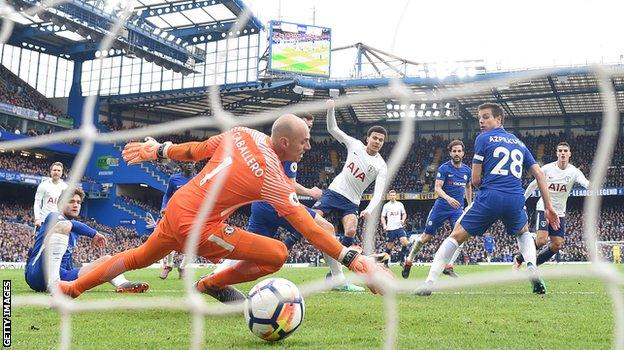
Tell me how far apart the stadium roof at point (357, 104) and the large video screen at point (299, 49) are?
68 centimetres

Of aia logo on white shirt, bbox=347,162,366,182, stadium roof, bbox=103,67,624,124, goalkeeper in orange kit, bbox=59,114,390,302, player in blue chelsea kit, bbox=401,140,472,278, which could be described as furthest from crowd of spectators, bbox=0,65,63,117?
goalkeeper in orange kit, bbox=59,114,390,302

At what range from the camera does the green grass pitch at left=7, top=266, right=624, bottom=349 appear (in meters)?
3.38

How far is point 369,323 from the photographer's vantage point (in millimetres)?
4129

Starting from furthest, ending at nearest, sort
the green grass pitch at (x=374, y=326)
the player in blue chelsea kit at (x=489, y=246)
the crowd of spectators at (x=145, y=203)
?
the crowd of spectators at (x=145, y=203), the player in blue chelsea kit at (x=489, y=246), the green grass pitch at (x=374, y=326)

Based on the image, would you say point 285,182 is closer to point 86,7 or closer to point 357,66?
point 86,7

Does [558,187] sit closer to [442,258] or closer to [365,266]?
[442,258]

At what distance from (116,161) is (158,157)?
95.1 feet

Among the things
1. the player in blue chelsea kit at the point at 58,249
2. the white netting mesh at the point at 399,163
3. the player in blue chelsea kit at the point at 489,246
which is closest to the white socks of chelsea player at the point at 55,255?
the player in blue chelsea kit at the point at 58,249

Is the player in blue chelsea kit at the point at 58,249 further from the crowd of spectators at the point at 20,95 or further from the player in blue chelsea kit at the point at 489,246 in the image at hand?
the crowd of spectators at the point at 20,95

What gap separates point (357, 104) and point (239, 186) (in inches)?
835

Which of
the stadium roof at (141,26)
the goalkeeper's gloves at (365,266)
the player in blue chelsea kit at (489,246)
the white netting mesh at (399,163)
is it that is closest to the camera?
the white netting mesh at (399,163)

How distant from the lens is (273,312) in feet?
11.3

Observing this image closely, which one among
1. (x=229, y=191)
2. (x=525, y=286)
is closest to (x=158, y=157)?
(x=229, y=191)

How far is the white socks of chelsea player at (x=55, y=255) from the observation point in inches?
231
